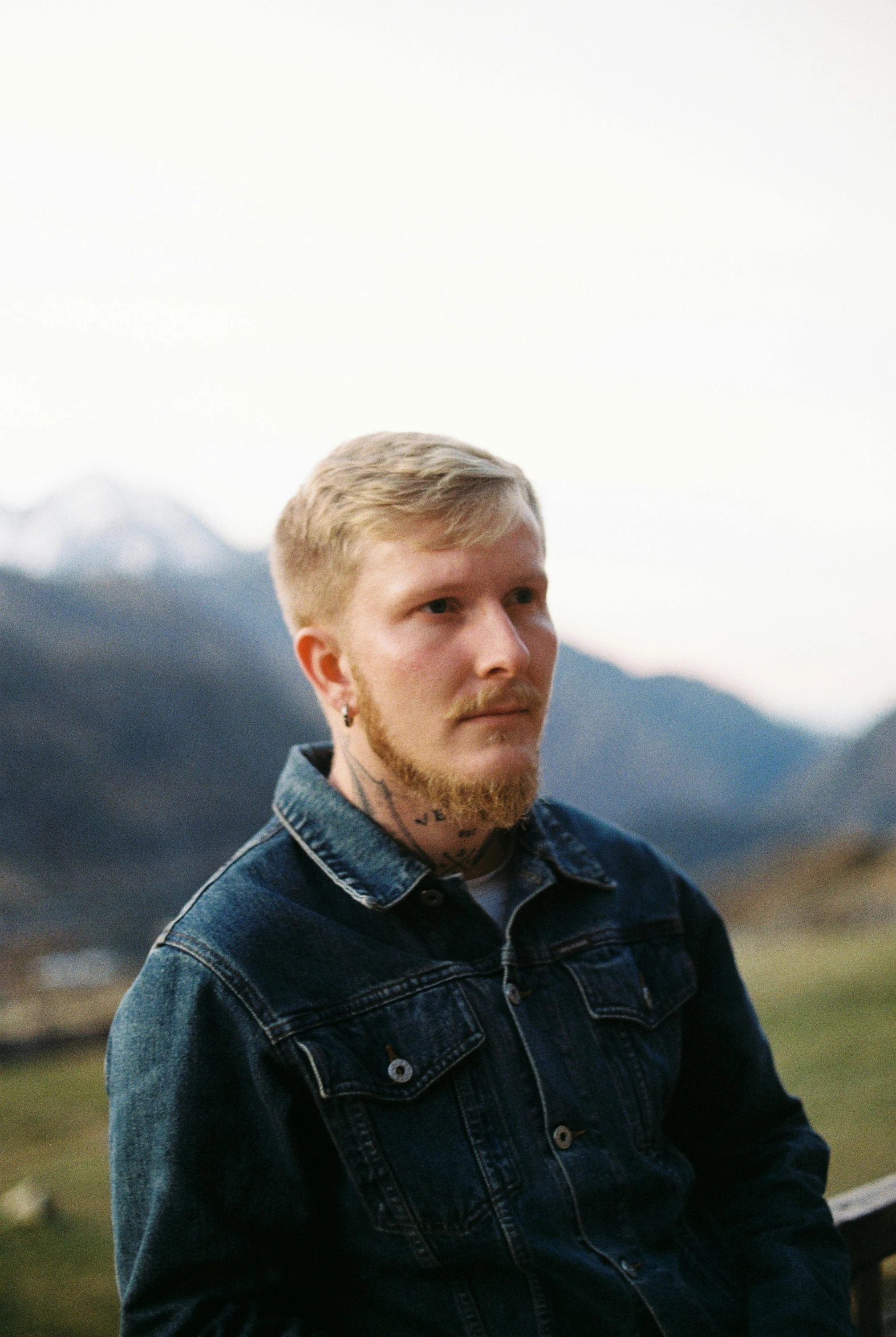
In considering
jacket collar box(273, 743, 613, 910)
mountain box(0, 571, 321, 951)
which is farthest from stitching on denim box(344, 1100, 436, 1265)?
mountain box(0, 571, 321, 951)

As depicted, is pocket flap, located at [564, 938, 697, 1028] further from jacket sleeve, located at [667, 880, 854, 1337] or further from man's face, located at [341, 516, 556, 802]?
man's face, located at [341, 516, 556, 802]

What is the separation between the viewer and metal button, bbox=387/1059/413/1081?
1103 mm

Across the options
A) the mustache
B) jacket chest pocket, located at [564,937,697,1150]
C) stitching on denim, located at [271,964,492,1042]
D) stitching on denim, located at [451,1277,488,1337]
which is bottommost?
stitching on denim, located at [451,1277,488,1337]

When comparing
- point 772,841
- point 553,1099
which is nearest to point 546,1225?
point 553,1099

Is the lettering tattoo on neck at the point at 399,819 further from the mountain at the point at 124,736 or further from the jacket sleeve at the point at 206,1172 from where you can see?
the mountain at the point at 124,736

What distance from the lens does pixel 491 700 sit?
122 cm

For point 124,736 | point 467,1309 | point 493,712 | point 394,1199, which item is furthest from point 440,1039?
point 124,736

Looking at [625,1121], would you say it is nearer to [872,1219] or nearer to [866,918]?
[872,1219]

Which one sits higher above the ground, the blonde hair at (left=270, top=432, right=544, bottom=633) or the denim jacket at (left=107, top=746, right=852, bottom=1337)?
the blonde hair at (left=270, top=432, right=544, bottom=633)

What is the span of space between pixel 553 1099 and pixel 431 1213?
0.19m

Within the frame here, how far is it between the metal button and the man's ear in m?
0.42

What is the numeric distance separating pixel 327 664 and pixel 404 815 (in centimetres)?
21

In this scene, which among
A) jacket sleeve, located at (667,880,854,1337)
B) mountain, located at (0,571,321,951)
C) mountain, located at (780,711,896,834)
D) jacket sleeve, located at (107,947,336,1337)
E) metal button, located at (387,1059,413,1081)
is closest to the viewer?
jacket sleeve, located at (107,947,336,1337)

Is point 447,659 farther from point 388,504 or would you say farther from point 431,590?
point 388,504
